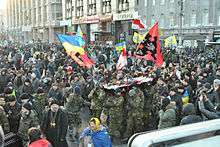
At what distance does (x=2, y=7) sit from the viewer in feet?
397

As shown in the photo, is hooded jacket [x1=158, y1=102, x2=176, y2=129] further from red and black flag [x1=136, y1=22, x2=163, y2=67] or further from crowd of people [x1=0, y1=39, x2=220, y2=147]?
red and black flag [x1=136, y1=22, x2=163, y2=67]

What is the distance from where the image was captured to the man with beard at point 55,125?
6.98 meters

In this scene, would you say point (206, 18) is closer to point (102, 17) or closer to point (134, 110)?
point (102, 17)

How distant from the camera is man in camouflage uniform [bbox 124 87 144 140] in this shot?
9320mm

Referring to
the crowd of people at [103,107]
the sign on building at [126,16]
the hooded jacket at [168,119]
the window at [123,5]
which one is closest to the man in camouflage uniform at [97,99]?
the crowd of people at [103,107]

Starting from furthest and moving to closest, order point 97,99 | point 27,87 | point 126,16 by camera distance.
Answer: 1. point 126,16
2. point 27,87
3. point 97,99

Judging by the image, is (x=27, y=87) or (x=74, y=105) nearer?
(x=74, y=105)

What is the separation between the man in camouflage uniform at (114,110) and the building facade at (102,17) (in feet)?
109

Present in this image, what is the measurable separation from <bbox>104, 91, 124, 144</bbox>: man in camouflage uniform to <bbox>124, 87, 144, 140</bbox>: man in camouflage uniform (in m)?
0.20

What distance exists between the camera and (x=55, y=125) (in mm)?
6996

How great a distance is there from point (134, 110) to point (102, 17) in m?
45.7

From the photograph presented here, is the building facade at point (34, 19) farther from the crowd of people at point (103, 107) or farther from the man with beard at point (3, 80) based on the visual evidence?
the crowd of people at point (103, 107)

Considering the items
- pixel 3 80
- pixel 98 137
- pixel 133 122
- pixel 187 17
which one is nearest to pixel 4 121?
pixel 98 137

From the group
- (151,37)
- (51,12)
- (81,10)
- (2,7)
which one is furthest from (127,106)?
(2,7)
